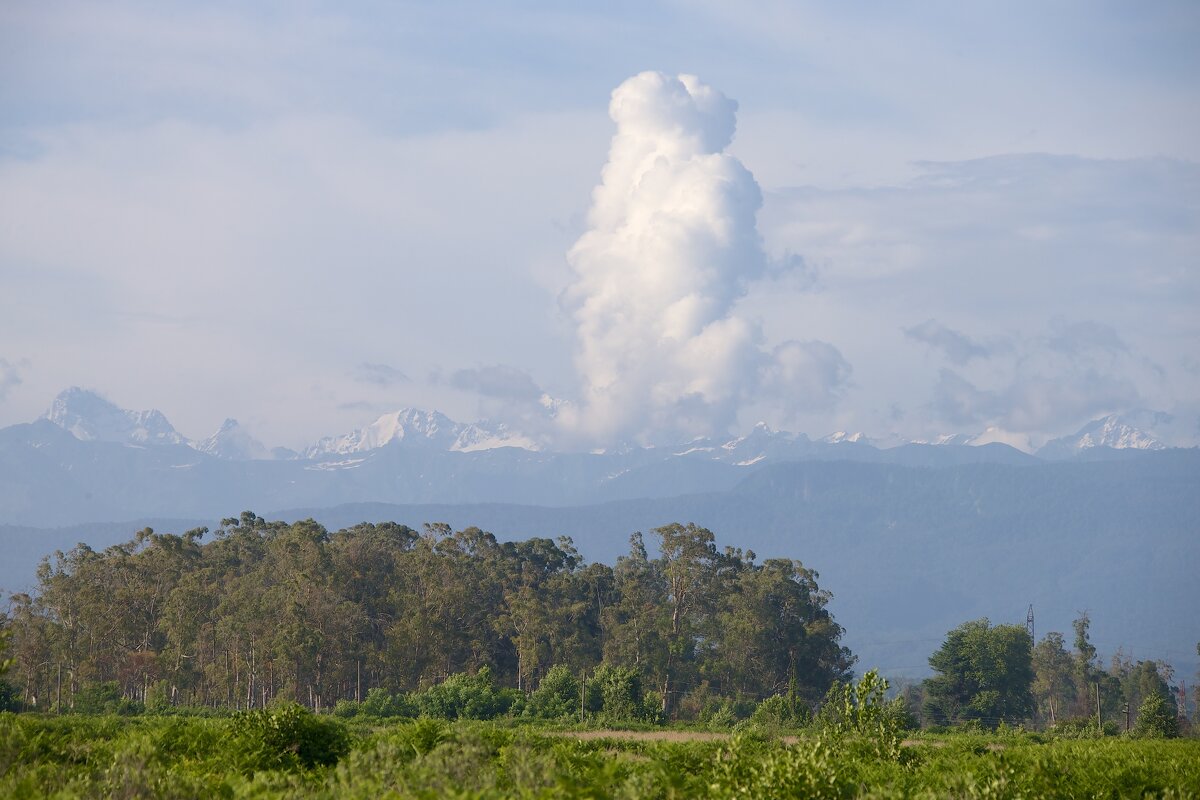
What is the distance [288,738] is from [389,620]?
50.2 m

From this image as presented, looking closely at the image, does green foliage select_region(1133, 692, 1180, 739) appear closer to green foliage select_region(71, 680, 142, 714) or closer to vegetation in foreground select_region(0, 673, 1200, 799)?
vegetation in foreground select_region(0, 673, 1200, 799)

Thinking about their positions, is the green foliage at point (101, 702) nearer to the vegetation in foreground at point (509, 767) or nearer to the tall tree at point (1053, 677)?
the vegetation in foreground at point (509, 767)

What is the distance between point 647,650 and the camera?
7244cm

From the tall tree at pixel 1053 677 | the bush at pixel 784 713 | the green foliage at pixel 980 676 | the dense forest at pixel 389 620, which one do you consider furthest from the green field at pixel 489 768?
the tall tree at pixel 1053 677

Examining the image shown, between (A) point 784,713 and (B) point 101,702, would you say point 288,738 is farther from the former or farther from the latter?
(A) point 784,713

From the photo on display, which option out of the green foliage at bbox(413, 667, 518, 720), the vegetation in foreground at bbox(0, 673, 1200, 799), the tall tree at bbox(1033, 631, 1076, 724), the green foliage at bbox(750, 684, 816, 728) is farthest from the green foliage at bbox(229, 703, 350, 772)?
the tall tree at bbox(1033, 631, 1076, 724)

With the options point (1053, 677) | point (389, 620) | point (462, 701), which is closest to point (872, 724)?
point (462, 701)

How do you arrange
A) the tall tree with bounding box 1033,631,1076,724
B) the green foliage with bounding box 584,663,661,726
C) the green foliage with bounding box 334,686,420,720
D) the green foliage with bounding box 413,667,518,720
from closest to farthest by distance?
1. the green foliage with bounding box 334,686,420,720
2. the green foliage with bounding box 413,667,518,720
3. the green foliage with bounding box 584,663,661,726
4. the tall tree with bounding box 1033,631,1076,724

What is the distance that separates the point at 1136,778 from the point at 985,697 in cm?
5522

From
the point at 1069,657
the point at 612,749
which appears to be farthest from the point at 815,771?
the point at 1069,657

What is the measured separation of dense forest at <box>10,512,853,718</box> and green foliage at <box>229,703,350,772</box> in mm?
35006

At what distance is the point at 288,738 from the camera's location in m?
22.3

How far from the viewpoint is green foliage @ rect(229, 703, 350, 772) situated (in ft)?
69.1

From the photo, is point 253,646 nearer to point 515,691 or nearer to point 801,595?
point 515,691
